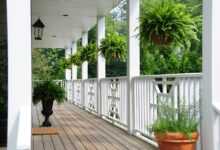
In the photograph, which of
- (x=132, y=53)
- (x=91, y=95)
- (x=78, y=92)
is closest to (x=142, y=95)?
(x=132, y=53)

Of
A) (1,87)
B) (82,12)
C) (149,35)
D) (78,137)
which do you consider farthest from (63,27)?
(149,35)

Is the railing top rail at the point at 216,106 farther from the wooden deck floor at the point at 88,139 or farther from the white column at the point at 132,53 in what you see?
the white column at the point at 132,53

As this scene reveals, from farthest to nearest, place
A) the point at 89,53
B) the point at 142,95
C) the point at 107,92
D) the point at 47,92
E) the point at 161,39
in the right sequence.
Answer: the point at 89,53 → the point at 107,92 → the point at 47,92 → the point at 142,95 → the point at 161,39

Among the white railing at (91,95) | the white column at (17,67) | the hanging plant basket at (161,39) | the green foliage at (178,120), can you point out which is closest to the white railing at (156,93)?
the green foliage at (178,120)

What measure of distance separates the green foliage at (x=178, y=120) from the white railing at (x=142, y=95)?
0.42ft

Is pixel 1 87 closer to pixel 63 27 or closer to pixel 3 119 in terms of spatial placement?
pixel 3 119

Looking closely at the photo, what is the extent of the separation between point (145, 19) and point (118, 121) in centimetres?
359

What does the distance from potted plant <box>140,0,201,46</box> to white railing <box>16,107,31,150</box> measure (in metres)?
1.78

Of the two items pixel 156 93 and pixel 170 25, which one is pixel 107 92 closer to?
pixel 156 93

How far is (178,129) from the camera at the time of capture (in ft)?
12.6

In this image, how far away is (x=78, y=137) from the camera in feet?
21.2

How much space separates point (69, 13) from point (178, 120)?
6586 millimetres

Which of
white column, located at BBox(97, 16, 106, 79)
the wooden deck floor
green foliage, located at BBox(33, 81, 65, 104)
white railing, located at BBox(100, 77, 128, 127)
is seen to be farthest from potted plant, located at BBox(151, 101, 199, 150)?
white column, located at BBox(97, 16, 106, 79)

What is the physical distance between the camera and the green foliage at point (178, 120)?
383 centimetres
